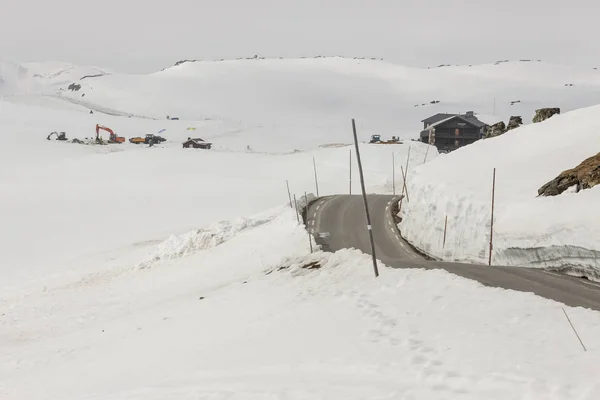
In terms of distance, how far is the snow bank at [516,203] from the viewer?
63.5ft

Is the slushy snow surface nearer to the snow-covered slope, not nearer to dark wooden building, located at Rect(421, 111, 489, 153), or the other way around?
dark wooden building, located at Rect(421, 111, 489, 153)

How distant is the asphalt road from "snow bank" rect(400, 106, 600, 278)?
2.05 meters

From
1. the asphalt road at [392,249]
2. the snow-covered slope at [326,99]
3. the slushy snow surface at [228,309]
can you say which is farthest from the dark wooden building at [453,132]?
the asphalt road at [392,249]

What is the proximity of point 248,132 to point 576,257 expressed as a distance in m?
110

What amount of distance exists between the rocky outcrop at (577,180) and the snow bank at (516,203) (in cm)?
75

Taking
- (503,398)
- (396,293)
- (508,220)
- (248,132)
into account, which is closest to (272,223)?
(508,220)

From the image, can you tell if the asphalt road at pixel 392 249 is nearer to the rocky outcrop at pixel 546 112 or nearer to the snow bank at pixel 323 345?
the snow bank at pixel 323 345

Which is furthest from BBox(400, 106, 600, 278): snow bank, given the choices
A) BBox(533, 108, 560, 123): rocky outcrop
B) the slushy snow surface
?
BBox(533, 108, 560, 123): rocky outcrop

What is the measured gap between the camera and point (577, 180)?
72.2ft

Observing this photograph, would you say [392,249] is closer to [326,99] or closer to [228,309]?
[228,309]

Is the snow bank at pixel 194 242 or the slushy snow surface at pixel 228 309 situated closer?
the slushy snow surface at pixel 228 309

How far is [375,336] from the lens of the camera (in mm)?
10961

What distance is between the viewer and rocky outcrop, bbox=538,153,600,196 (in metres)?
21.2

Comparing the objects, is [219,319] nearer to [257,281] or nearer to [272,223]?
[257,281]
